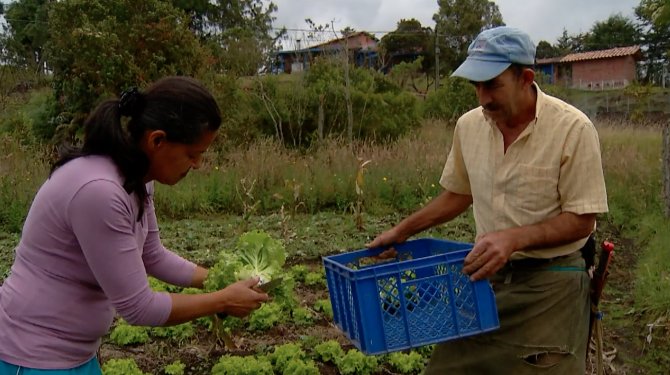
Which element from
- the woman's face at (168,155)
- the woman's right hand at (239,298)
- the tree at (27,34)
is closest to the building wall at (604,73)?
the tree at (27,34)

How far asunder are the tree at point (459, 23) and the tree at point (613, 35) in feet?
45.2

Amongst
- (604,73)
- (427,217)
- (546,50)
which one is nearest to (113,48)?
(427,217)

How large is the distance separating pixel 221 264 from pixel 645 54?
144 feet

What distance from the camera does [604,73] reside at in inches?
1635

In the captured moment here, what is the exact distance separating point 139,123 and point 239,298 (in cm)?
70

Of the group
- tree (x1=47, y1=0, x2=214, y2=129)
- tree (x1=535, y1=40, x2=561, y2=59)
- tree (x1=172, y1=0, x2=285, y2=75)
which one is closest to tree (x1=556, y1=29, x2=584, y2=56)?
tree (x1=535, y1=40, x2=561, y2=59)

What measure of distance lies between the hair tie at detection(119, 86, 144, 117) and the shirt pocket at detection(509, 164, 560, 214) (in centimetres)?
146

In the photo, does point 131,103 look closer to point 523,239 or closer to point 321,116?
point 523,239

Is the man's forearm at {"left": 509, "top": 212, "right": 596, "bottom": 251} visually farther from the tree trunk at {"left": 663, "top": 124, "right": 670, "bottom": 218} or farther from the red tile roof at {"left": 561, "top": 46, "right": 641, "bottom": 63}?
the red tile roof at {"left": 561, "top": 46, "right": 641, "bottom": 63}

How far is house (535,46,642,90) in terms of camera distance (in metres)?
40.1

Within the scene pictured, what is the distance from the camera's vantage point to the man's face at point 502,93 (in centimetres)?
279

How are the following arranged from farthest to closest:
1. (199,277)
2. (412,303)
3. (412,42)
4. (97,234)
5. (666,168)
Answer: (412,42) < (666,168) < (199,277) < (412,303) < (97,234)

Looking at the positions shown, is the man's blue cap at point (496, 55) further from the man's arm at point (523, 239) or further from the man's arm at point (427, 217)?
the man's arm at point (427, 217)

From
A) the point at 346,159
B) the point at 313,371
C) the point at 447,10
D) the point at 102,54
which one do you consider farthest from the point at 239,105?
the point at 447,10
